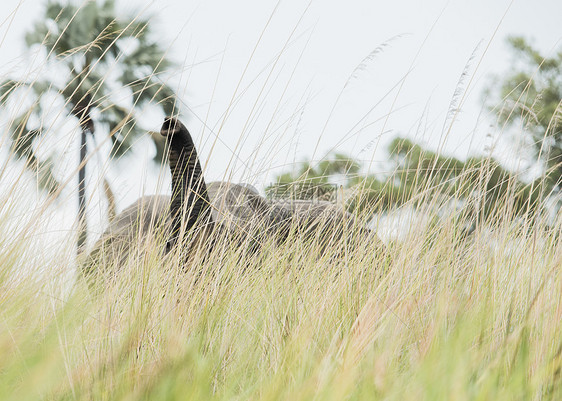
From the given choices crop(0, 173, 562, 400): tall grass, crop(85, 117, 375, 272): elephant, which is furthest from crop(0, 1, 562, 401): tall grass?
crop(85, 117, 375, 272): elephant

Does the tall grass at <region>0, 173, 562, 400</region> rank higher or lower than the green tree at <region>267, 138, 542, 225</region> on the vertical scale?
lower

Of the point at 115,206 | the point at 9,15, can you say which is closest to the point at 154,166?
the point at 115,206

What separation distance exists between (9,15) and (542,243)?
1.81m

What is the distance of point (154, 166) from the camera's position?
43.9ft

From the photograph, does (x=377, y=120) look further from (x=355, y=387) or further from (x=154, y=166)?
(x=154, y=166)

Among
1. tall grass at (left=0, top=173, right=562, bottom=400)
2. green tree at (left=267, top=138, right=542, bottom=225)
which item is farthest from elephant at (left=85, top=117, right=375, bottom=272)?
tall grass at (left=0, top=173, right=562, bottom=400)

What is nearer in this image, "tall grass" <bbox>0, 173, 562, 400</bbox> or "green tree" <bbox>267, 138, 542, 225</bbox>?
"tall grass" <bbox>0, 173, 562, 400</bbox>

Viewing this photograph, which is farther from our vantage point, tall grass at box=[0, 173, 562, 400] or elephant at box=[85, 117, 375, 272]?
elephant at box=[85, 117, 375, 272]

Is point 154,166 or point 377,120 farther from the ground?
point 377,120

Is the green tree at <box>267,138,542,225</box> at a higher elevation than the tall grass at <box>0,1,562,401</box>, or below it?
higher

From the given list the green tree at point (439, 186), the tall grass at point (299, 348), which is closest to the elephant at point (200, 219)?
the green tree at point (439, 186)

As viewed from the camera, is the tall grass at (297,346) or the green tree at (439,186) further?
the green tree at (439,186)

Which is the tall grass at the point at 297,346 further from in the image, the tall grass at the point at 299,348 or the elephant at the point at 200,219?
the elephant at the point at 200,219

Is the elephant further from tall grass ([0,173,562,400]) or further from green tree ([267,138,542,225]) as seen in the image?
tall grass ([0,173,562,400])
